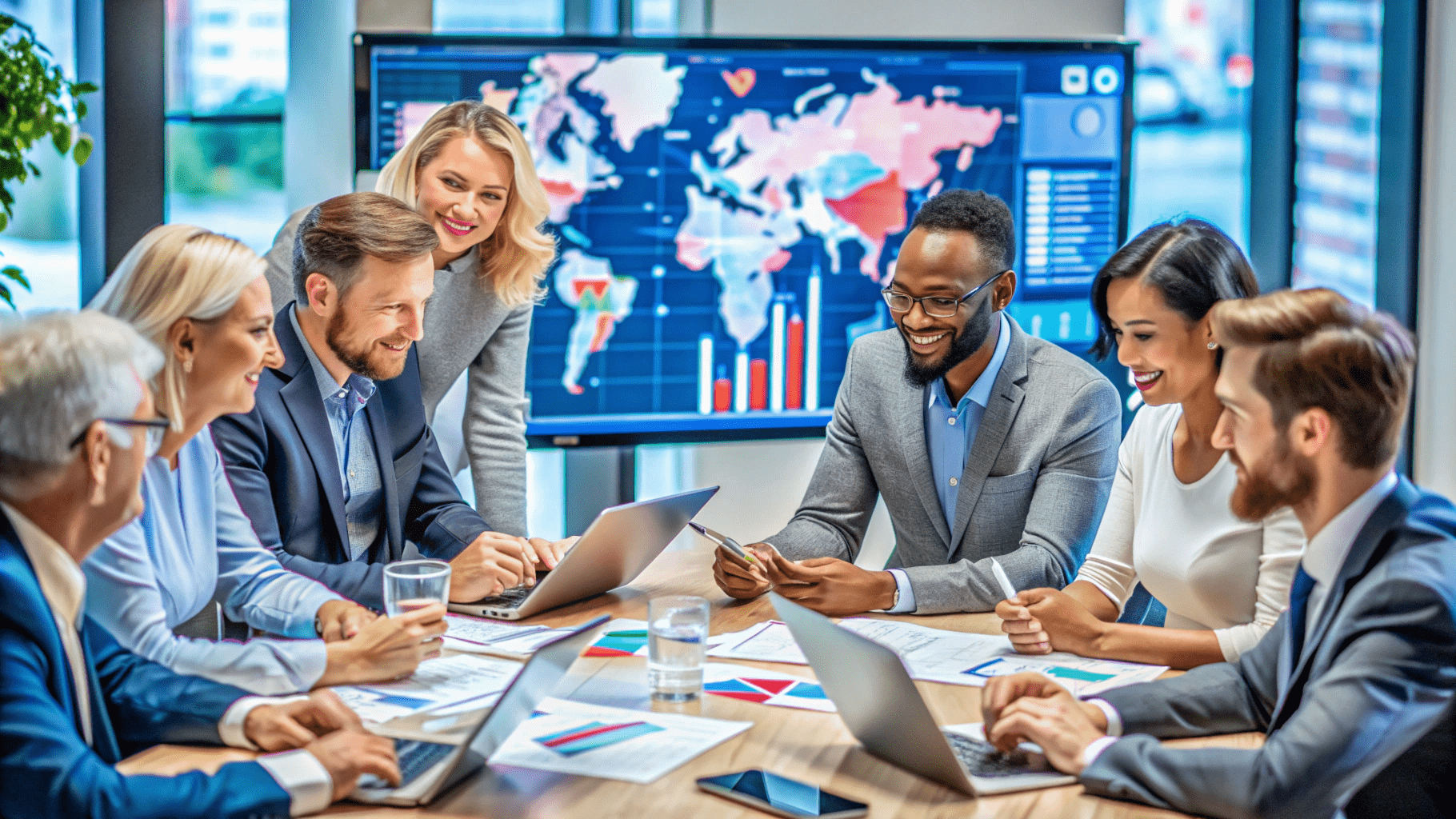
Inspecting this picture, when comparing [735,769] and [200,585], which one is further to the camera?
[200,585]

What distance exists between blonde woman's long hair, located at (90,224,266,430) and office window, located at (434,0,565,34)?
2214 millimetres

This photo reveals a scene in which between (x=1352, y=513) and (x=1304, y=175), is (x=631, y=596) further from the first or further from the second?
(x=1304, y=175)

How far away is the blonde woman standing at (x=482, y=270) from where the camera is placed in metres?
2.88

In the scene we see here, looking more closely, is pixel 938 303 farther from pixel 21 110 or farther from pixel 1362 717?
pixel 21 110

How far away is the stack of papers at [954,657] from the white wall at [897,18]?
2345 millimetres

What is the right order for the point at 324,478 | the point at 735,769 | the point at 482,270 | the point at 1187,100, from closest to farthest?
the point at 735,769, the point at 324,478, the point at 482,270, the point at 1187,100

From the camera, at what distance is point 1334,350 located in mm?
1423

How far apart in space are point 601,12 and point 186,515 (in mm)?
2565

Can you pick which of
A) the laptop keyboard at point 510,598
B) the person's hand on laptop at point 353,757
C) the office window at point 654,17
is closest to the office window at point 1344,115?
the office window at point 654,17

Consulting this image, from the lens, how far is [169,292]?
1.79 m

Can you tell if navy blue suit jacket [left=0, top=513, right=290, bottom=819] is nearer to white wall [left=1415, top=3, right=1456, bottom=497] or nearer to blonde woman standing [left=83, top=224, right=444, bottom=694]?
blonde woman standing [left=83, top=224, right=444, bottom=694]

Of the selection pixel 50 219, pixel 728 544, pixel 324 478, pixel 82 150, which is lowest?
pixel 728 544

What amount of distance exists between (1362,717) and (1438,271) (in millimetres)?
3390

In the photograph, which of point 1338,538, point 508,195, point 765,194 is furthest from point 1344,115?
point 1338,538
